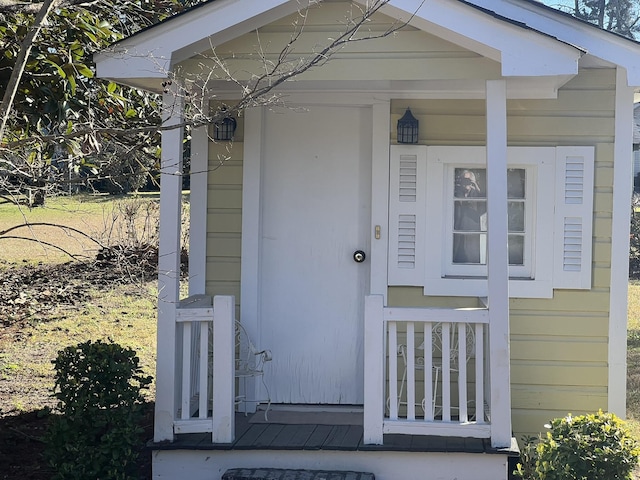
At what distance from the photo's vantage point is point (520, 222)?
560cm

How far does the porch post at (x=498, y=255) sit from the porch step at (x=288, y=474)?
0.85 m

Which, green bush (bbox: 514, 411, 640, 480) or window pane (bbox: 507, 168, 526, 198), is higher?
window pane (bbox: 507, 168, 526, 198)

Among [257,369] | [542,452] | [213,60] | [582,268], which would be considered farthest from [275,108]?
[542,452]

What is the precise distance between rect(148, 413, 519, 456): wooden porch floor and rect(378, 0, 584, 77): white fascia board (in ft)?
6.88

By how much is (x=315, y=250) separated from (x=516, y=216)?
1410mm

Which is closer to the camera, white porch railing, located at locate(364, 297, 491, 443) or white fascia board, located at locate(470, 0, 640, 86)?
white porch railing, located at locate(364, 297, 491, 443)

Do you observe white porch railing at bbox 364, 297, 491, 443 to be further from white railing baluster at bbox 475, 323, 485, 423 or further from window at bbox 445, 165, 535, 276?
window at bbox 445, 165, 535, 276

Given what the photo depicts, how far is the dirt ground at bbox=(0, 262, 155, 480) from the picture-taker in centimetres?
541

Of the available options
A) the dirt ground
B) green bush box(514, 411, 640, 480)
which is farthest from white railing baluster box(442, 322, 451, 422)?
the dirt ground

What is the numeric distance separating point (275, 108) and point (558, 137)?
1937mm

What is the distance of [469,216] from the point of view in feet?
18.5

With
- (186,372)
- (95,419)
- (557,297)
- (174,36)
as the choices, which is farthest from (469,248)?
(95,419)

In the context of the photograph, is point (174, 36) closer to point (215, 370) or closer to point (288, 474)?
point (215, 370)

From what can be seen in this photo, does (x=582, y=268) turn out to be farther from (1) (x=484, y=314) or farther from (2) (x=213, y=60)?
(2) (x=213, y=60)
